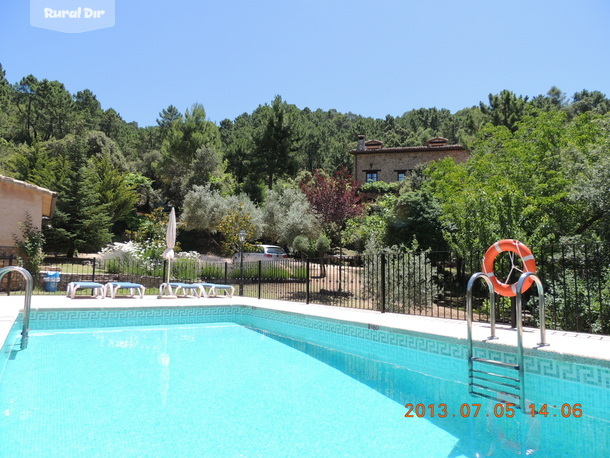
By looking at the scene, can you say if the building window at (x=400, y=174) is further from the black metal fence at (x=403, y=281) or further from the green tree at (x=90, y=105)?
the green tree at (x=90, y=105)

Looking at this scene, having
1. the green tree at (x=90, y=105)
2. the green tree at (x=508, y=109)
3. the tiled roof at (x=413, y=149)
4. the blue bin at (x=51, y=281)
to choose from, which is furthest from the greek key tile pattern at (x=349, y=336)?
the green tree at (x=90, y=105)

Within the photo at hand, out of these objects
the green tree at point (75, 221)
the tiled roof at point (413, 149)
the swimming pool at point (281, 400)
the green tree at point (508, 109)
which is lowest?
the swimming pool at point (281, 400)

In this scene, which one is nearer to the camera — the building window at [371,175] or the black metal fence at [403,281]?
the black metal fence at [403,281]

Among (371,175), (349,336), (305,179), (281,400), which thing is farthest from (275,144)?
(281,400)

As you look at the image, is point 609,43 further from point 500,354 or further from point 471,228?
point 500,354

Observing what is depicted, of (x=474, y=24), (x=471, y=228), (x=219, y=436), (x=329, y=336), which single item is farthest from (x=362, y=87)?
(x=219, y=436)

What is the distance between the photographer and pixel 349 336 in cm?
703

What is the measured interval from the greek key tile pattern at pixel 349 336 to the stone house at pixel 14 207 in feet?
24.5

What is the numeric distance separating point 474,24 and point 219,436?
42.3ft

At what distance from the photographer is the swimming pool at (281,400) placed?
2914 mm

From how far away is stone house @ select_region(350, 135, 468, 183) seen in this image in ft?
103

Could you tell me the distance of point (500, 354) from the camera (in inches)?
188

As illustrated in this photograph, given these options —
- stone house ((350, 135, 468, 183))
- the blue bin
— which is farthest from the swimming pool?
stone house ((350, 135, 468, 183))

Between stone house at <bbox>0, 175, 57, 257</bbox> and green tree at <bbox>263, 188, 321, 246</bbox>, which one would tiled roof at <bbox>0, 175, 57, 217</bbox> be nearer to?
stone house at <bbox>0, 175, 57, 257</bbox>
